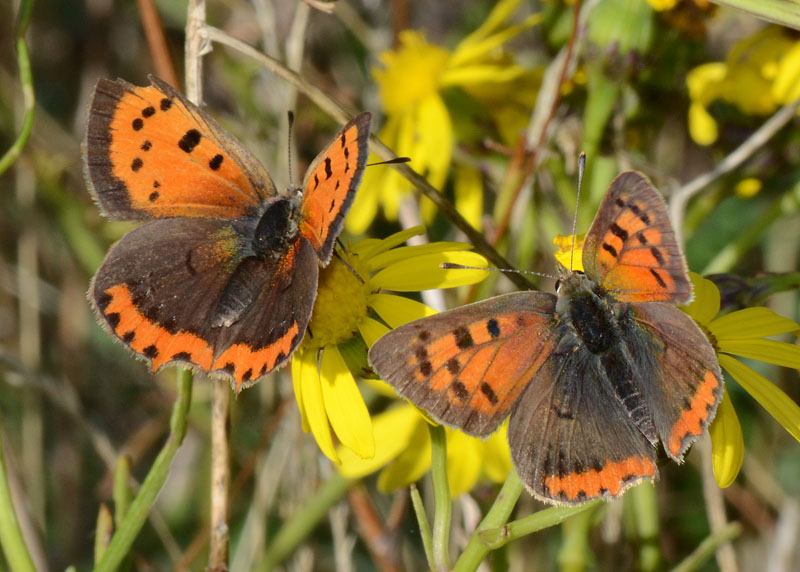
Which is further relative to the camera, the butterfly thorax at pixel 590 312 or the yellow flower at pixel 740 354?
the butterfly thorax at pixel 590 312

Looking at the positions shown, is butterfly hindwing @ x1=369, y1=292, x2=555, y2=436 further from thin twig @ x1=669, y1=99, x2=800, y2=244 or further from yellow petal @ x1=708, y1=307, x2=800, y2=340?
thin twig @ x1=669, y1=99, x2=800, y2=244

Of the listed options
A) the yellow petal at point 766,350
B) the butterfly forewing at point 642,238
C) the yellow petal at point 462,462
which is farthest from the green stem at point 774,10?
the yellow petal at point 462,462

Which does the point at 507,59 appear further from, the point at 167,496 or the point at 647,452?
the point at 167,496

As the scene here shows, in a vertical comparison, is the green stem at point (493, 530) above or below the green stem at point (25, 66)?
below

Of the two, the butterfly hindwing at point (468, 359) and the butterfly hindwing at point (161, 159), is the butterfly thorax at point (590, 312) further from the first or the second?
the butterfly hindwing at point (161, 159)

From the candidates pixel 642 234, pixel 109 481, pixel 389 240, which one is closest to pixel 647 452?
pixel 642 234

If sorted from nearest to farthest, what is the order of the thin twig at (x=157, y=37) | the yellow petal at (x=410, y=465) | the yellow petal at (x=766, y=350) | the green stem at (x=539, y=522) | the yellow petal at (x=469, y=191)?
1. the green stem at (x=539, y=522)
2. the yellow petal at (x=766, y=350)
3. the yellow petal at (x=410, y=465)
4. the thin twig at (x=157, y=37)
5. the yellow petal at (x=469, y=191)

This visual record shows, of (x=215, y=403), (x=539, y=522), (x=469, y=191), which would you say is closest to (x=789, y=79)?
(x=469, y=191)
